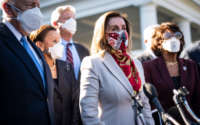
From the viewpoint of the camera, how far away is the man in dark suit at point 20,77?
1.99 m

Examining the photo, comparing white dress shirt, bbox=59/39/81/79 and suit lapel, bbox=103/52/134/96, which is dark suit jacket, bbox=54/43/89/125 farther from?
suit lapel, bbox=103/52/134/96

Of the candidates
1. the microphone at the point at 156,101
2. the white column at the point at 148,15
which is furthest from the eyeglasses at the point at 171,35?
the white column at the point at 148,15

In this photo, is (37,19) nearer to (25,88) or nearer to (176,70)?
(25,88)

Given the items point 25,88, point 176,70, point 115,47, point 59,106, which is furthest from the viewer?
point 176,70

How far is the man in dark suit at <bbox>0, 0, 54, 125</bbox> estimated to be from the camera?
1.99m

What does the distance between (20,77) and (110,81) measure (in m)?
0.88

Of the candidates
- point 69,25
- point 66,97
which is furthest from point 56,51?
point 69,25

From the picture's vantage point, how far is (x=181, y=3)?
17203 millimetres

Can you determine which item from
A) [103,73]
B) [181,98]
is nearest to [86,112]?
[103,73]

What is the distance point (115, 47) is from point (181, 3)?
15650 millimetres

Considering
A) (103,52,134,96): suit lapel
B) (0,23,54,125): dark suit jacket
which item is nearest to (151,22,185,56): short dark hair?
(103,52,134,96): suit lapel

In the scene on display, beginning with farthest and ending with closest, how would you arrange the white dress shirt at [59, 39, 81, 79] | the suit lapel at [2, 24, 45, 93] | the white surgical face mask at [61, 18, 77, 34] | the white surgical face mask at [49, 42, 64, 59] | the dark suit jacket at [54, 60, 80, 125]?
the white surgical face mask at [61, 18, 77, 34] < the white dress shirt at [59, 39, 81, 79] < the white surgical face mask at [49, 42, 64, 59] < the dark suit jacket at [54, 60, 80, 125] < the suit lapel at [2, 24, 45, 93]

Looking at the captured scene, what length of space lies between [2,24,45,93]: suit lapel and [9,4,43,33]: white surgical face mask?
22 cm

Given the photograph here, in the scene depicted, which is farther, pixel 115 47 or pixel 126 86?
pixel 115 47
